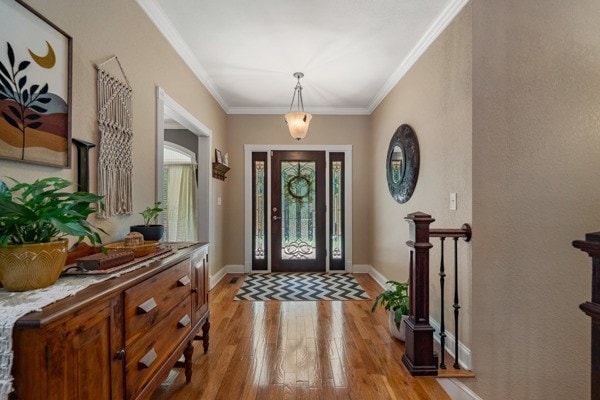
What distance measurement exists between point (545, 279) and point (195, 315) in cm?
236

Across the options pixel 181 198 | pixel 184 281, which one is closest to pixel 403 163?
pixel 184 281

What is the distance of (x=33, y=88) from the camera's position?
125cm

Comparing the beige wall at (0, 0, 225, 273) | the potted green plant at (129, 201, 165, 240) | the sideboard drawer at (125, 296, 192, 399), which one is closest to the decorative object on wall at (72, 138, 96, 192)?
the beige wall at (0, 0, 225, 273)

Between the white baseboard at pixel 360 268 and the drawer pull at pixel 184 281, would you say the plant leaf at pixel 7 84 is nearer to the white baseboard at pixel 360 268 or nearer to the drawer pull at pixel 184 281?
the drawer pull at pixel 184 281

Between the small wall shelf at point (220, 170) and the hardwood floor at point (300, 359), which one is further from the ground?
the small wall shelf at point (220, 170)

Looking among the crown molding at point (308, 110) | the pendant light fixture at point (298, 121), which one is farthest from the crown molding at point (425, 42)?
the pendant light fixture at point (298, 121)

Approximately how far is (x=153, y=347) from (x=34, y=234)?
0.74 m

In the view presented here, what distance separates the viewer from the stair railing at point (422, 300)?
6.70ft

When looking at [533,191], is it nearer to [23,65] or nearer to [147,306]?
[147,306]

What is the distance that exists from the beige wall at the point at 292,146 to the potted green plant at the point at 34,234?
3790 mm

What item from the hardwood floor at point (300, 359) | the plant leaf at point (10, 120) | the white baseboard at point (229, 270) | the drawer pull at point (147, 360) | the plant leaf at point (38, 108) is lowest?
the hardwood floor at point (300, 359)

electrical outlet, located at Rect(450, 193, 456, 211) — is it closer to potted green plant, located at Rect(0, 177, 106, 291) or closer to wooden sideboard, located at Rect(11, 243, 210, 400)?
wooden sideboard, located at Rect(11, 243, 210, 400)

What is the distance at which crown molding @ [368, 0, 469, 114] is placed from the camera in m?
2.23

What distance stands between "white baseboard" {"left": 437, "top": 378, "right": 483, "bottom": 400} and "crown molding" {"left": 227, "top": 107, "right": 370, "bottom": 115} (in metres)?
3.87
